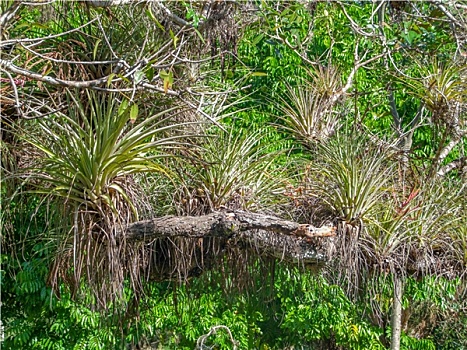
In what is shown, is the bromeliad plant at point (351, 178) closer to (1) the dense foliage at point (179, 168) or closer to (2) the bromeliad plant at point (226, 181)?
(1) the dense foliage at point (179, 168)

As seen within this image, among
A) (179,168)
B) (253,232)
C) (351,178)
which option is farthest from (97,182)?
(351,178)

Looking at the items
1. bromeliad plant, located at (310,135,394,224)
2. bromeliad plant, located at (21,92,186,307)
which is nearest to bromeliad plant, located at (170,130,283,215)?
bromeliad plant, located at (310,135,394,224)

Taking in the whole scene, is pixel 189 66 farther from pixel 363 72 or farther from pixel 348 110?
pixel 363 72

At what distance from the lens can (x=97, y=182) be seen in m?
4.16

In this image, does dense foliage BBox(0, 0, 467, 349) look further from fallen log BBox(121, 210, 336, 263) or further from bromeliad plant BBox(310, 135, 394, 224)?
fallen log BBox(121, 210, 336, 263)

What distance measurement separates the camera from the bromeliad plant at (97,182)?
4152 mm

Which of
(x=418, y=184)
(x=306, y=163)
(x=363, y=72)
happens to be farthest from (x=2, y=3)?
(x=363, y=72)

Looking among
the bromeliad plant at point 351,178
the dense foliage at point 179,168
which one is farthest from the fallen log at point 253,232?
the bromeliad plant at point 351,178

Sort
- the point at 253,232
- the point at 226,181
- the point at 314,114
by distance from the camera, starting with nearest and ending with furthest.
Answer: the point at 253,232, the point at 226,181, the point at 314,114

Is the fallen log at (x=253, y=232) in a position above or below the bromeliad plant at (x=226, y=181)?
below

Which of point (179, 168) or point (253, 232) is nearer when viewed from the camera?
point (253, 232)

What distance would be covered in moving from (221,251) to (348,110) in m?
2.58

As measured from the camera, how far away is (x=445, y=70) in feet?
17.9

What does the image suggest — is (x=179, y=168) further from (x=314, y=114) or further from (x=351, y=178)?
(x=314, y=114)
